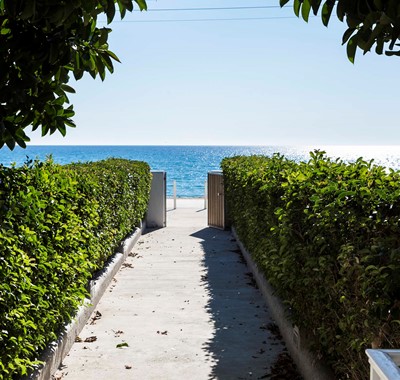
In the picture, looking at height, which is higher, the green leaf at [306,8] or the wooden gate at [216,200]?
the green leaf at [306,8]

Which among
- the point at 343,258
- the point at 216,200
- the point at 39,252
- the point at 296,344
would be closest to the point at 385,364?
→ the point at 343,258

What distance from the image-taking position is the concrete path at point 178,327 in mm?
5324

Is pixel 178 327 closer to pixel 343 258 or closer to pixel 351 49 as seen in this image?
pixel 343 258

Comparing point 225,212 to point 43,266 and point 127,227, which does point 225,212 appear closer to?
point 127,227

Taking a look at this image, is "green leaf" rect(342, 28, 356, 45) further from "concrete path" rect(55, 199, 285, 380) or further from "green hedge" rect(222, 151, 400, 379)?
"concrete path" rect(55, 199, 285, 380)

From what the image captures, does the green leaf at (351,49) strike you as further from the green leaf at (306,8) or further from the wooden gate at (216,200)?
the wooden gate at (216,200)

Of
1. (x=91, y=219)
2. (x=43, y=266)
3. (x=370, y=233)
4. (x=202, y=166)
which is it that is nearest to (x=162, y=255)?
(x=91, y=219)

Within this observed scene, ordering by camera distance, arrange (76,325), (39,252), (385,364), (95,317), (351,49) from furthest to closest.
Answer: (95,317), (76,325), (39,252), (351,49), (385,364)

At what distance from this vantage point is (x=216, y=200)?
1541cm

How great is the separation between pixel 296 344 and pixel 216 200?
1023cm

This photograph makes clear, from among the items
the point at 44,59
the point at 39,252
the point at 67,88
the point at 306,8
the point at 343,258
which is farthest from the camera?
the point at 39,252

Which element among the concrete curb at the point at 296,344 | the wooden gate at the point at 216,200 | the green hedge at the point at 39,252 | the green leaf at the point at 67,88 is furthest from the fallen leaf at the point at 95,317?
the wooden gate at the point at 216,200

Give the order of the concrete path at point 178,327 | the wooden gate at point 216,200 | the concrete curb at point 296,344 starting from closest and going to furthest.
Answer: the concrete curb at point 296,344 → the concrete path at point 178,327 → the wooden gate at point 216,200

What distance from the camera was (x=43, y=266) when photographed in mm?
4469
